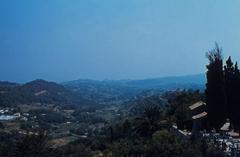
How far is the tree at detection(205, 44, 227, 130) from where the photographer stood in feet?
105

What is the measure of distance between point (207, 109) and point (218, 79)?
7.56ft

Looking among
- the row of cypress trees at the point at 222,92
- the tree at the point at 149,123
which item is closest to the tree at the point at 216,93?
the row of cypress trees at the point at 222,92

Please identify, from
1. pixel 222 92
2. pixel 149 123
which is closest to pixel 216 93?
pixel 222 92

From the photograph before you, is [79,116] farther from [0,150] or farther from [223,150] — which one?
[223,150]

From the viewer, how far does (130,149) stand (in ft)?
112

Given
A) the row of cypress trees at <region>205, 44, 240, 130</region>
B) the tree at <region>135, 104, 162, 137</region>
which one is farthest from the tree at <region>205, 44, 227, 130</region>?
the tree at <region>135, 104, 162, 137</region>

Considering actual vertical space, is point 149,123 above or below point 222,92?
below

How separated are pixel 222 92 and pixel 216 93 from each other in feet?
1.32

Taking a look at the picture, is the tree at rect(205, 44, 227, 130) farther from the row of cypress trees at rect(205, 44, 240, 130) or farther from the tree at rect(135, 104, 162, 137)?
the tree at rect(135, 104, 162, 137)

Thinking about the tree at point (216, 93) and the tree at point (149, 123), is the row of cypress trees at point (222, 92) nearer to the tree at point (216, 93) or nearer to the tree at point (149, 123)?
the tree at point (216, 93)

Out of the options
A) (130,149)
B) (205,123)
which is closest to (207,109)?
(205,123)

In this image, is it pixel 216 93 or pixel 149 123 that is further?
pixel 149 123

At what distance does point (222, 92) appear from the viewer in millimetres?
31938

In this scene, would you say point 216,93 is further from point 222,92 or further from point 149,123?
point 149,123
